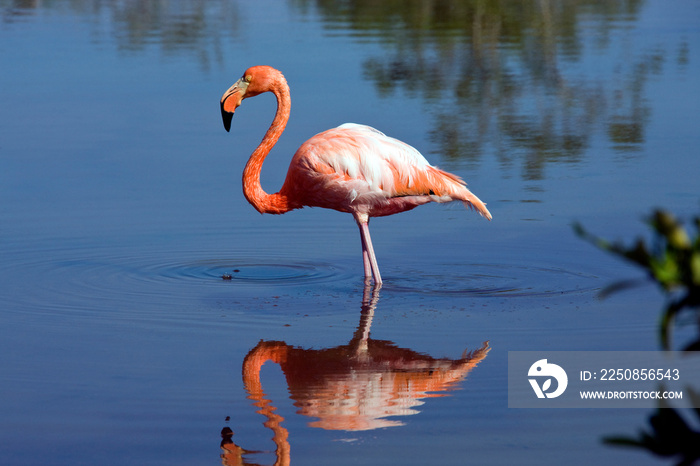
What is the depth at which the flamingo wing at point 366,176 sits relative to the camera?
7262 mm

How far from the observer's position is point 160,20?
1021 inches

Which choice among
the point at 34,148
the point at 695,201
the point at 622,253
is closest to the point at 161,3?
the point at 34,148

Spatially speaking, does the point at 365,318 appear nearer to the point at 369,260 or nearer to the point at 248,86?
the point at 369,260

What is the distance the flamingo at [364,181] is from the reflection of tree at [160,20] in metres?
10.3

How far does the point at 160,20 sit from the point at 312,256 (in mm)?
19389

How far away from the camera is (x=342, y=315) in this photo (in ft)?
21.3

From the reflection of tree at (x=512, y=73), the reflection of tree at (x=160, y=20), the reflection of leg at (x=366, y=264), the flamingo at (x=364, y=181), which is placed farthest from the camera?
the reflection of tree at (x=160, y=20)

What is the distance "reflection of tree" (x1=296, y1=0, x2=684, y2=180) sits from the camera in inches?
482

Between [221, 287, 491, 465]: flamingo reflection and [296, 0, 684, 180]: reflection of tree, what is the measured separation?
16.6 ft

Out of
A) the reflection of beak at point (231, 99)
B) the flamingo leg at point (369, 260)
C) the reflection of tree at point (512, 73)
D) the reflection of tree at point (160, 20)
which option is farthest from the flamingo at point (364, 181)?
the reflection of tree at point (160, 20)

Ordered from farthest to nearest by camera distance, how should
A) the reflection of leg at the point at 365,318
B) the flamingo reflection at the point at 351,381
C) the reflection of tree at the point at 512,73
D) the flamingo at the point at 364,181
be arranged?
the reflection of tree at the point at 512,73, the flamingo at the point at 364,181, the reflection of leg at the point at 365,318, the flamingo reflection at the point at 351,381

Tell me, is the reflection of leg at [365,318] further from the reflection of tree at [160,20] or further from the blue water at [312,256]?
the reflection of tree at [160,20]

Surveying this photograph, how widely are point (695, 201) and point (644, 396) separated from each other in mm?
4530

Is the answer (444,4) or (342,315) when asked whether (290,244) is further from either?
(444,4)
